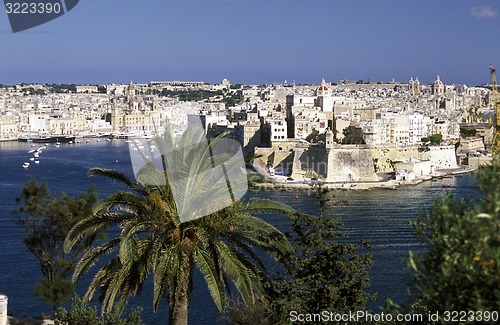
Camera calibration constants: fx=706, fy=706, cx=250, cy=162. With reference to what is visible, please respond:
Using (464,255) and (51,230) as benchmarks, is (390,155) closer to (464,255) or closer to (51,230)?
(51,230)

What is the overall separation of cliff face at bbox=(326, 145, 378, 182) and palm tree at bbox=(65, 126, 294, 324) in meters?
12.2

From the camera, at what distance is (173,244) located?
2.29 metres

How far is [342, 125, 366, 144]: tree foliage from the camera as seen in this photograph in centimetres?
1673

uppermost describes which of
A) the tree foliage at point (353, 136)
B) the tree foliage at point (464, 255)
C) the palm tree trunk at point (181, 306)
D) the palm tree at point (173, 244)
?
the tree foliage at point (464, 255)

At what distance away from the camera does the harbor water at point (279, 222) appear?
5.36 meters

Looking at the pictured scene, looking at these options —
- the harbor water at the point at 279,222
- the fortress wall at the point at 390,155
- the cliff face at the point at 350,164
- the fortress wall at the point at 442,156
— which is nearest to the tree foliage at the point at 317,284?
the harbor water at the point at 279,222

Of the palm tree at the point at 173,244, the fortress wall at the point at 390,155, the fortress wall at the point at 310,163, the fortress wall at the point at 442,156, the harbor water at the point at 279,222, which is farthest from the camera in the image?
the fortress wall at the point at 442,156

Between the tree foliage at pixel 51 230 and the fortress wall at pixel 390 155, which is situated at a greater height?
the tree foliage at pixel 51 230

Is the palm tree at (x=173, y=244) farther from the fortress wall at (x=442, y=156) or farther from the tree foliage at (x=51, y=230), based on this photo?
the fortress wall at (x=442, y=156)

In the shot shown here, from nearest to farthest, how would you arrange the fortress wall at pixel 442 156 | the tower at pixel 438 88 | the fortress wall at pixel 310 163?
the fortress wall at pixel 310 163 → the fortress wall at pixel 442 156 → the tower at pixel 438 88

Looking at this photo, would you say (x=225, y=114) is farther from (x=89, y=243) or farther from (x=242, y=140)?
A: (x=89, y=243)

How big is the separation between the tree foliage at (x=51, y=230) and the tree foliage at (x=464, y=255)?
228 centimetres

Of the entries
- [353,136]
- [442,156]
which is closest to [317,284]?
[353,136]

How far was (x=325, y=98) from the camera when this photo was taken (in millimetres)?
20594
